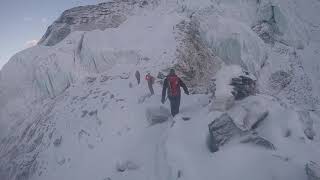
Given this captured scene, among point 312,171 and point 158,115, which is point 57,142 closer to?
point 158,115

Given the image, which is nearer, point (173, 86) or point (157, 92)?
point (173, 86)

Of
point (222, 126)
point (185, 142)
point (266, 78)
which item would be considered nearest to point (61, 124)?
point (185, 142)

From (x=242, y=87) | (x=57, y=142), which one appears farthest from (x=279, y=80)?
(x=57, y=142)

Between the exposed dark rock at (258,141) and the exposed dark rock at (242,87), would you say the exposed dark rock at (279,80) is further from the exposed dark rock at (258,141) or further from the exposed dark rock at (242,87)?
the exposed dark rock at (258,141)

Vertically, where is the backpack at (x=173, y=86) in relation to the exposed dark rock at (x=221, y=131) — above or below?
above

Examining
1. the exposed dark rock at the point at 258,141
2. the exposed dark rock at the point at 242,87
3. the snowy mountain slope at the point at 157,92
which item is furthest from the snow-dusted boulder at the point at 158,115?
the exposed dark rock at the point at 258,141

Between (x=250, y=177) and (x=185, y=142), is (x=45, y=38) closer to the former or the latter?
(x=185, y=142)

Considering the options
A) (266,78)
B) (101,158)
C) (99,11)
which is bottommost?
(266,78)

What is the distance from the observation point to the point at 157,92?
15.0m

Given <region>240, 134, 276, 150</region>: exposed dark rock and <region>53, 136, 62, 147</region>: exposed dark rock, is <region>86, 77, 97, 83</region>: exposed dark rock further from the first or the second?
<region>240, 134, 276, 150</region>: exposed dark rock

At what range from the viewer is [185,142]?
32.2 feet

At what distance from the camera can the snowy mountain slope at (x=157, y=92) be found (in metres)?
9.16

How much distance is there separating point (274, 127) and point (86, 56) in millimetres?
12238

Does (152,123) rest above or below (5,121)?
above
